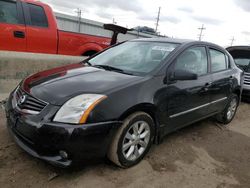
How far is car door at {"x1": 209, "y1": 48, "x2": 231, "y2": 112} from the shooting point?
3.95 meters

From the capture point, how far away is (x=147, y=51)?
3.46 m

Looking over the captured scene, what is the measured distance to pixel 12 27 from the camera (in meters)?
4.65

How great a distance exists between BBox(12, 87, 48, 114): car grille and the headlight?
0.74 feet

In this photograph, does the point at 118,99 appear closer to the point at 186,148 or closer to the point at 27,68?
the point at 186,148

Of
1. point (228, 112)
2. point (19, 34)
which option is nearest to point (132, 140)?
point (228, 112)

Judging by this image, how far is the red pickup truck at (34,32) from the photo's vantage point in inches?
183

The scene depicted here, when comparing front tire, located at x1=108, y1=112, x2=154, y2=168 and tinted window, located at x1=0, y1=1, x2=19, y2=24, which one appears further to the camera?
tinted window, located at x1=0, y1=1, x2=19, y2=24

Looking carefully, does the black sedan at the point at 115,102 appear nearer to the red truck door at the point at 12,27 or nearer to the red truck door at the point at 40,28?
the red truck door at the point at 40,28

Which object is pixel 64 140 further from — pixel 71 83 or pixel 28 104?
pixel 71 83

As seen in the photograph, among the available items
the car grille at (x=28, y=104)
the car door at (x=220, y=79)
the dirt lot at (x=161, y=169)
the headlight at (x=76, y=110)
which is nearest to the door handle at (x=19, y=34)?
the dirt lot at (x=161, y=169)

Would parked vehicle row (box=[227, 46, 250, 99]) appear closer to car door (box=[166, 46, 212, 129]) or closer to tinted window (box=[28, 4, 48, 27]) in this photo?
car door (box=[166, 46, 212, 129])

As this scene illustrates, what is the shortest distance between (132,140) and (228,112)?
9.42 feet

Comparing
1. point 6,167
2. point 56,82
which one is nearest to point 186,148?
point 56,82

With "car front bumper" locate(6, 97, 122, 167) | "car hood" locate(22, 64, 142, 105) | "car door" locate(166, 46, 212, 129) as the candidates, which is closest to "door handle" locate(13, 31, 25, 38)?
"car hood" locate(22, 64, 142, 105)
